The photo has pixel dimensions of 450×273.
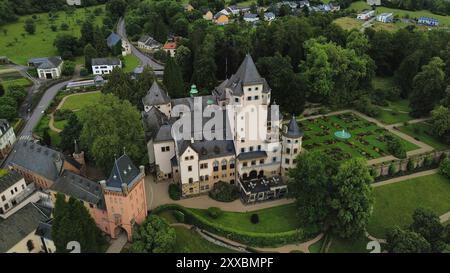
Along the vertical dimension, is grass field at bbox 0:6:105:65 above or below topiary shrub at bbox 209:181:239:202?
above

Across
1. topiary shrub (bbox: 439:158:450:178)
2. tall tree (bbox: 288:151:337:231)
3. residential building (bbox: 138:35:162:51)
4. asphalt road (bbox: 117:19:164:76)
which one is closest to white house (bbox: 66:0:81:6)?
asphalt road (bbox: 117:19:164:76)

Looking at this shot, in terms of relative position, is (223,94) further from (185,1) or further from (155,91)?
(185,1)

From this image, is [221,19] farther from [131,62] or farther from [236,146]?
[236,146]

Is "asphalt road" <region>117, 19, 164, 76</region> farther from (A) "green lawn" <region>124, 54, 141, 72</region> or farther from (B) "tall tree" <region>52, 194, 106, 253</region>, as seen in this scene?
(B) "tall tree" <region>52, 194, 106, 253</region>

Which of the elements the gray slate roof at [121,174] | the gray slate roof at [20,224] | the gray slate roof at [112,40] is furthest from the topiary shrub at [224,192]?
the gray slate roof at [112,40]

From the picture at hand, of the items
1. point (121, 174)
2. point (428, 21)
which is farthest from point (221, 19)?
point (121, 174)

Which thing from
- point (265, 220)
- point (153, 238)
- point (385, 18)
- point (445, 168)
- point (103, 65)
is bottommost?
point (265, 220)

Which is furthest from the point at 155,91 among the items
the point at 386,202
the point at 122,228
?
the point at 386,202
